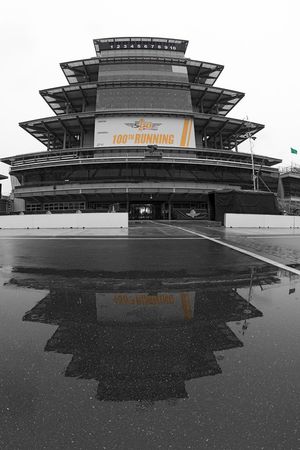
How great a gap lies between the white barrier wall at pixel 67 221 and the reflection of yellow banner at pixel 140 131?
2738 centimetres

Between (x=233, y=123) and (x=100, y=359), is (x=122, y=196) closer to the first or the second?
(x=233, y=123)

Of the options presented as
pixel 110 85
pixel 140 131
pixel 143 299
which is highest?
pixel 110 85

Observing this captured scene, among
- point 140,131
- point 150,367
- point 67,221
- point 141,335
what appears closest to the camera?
point 150,367

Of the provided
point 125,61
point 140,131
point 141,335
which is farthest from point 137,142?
point 141,335

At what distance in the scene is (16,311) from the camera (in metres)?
3.41

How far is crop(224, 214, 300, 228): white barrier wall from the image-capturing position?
25.5 meters

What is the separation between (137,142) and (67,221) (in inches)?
1142

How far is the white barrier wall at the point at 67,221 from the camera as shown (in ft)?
77.5

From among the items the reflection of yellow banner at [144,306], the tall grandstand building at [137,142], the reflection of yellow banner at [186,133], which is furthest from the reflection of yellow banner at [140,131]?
the reflection of yellow banner at [144,306]

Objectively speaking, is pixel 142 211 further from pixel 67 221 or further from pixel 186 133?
pixel 67 221

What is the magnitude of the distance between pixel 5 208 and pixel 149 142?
3250 cm

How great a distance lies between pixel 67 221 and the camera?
77.8 feet

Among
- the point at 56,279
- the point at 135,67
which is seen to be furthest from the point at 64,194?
the point at 56,279

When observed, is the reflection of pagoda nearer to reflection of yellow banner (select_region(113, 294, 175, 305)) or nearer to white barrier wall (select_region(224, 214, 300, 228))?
reflection of yellow banner (select_region(113, 294, 175, 305))
